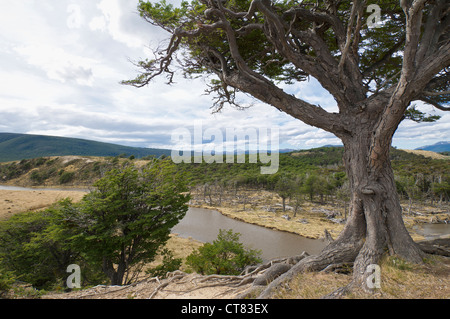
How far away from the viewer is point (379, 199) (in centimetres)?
399

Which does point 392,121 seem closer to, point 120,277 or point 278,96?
point 278,96

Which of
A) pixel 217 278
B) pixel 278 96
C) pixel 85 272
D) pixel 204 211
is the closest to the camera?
pixel 278 96

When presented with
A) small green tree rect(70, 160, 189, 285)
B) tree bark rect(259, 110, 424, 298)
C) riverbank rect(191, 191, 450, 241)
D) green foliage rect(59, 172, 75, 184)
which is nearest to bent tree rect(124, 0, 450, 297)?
tree bark rect(259, 110, 424, 298)

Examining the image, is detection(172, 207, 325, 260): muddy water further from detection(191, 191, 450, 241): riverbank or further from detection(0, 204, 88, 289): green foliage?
detection(0, 204, 88, 289): green foliage

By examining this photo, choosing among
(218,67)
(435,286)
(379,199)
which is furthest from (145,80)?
(435,286)

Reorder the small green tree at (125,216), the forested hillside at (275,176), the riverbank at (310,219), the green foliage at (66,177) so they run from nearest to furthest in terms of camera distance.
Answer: the small green tree at (125,216)
the riverbank at (310,219)
the forested hillside at (275,176)
the green foliage at (66,177)

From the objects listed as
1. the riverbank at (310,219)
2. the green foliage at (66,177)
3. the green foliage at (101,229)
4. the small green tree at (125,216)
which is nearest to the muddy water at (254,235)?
the riverbank at (310,219)

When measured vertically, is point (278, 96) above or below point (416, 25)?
below

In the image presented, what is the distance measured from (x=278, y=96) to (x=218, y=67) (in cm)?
216

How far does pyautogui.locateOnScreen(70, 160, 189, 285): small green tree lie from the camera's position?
25.6ft

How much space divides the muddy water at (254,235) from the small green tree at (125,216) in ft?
26.0

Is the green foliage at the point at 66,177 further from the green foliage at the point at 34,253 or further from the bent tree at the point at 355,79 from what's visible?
the bent tree at the point at 355,79

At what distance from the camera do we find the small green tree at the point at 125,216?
781 cm

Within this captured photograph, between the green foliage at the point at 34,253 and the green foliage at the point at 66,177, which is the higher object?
the green foliage at the point at 34,253
